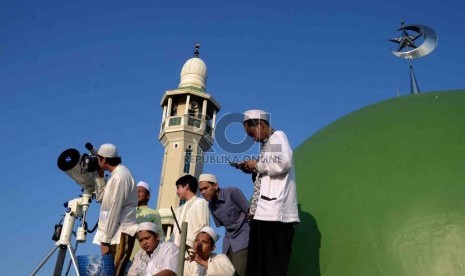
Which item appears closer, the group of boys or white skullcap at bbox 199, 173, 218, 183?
the group of boys

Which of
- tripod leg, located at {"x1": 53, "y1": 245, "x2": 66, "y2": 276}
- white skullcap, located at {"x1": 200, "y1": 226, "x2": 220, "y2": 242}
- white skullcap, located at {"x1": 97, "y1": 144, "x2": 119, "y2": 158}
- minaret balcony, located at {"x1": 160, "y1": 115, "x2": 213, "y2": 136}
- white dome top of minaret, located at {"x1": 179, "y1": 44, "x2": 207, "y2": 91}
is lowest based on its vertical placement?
tripod leg, located at {"x1": 53, "y1": 245, "x2": 66, "y2": 276}

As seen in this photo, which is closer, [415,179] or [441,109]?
[415,179]

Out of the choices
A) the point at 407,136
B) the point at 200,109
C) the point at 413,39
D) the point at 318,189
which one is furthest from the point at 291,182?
the point at 200,109

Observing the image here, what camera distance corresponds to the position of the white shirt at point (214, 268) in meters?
4.66

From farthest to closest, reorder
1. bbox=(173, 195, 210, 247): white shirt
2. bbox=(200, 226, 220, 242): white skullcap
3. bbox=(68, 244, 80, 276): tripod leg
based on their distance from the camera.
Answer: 1. bbox=(173, 195, 210, 247): white shirt
2. bbox=(200, 226, 220, 242): white skullcap
3. bbox=(68, 244, 80, 276): tripod leg

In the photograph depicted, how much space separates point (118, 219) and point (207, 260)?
1.15 meters

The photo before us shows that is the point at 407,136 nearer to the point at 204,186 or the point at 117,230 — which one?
the point at 204,186

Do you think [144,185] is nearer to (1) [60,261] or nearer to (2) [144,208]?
(2) [144,208]

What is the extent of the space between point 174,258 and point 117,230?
87cm

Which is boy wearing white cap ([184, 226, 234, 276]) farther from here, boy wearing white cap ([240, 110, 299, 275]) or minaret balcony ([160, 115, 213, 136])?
minaret balcony ([160, 115, 213, 136])

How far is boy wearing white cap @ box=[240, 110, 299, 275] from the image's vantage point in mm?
4406

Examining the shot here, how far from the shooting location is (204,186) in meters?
5.65

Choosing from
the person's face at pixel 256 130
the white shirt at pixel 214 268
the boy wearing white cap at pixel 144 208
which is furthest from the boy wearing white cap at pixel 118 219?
the person's face at pixel 256 130

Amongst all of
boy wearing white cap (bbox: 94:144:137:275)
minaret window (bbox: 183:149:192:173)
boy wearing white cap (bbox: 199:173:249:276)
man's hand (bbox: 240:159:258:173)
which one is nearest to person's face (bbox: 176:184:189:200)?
boy wearing white cap (bbox: 199:173:249:276)
